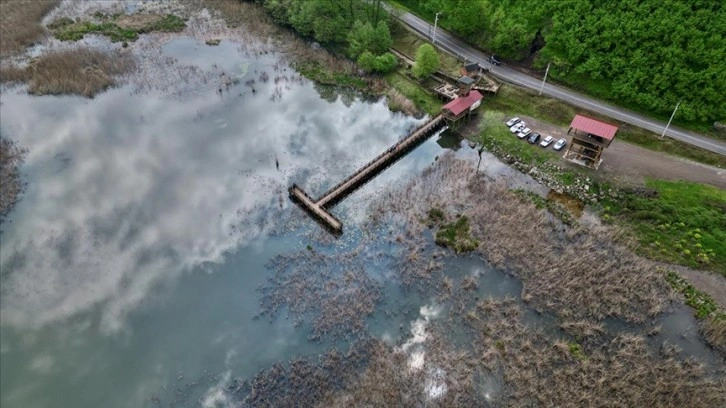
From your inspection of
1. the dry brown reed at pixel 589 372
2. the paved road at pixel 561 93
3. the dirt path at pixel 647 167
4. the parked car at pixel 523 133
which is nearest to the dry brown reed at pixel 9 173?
the dry brown reed at pixel 589 372

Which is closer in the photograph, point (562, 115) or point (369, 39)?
point (562, 115)

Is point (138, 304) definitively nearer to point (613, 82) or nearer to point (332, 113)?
point (332, 113)

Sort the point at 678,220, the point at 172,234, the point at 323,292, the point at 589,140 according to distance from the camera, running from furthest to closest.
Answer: the point at 589,140 < the point at 172,234 < the point at 678,220 < the point at 323,292

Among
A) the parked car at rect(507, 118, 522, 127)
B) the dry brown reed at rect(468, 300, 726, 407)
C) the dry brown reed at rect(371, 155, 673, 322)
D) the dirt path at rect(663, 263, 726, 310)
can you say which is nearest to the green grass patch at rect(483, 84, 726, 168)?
the parked car at rect(507, 118, 522, 127)

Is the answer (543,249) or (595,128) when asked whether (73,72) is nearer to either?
(543,249)

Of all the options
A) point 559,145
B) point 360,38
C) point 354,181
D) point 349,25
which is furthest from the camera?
point 349,25

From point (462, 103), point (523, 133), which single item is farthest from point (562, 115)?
point (462, 103)
